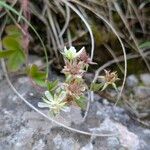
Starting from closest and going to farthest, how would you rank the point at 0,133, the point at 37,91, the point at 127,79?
the point at 0,133
the point at 37,91
the point at 127,79

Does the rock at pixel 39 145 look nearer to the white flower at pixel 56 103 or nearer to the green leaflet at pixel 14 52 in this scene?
the white flower at pixel 56 103

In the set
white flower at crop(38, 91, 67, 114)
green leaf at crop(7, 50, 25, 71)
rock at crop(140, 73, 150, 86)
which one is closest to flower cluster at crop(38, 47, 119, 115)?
white flower at crop(38, 91, 67, 114)

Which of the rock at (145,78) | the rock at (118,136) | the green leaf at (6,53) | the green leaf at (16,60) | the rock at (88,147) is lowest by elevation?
→ the rock at (145,78)

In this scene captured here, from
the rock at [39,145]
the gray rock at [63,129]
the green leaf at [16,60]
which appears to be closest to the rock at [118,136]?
the gray rock at [63,129]

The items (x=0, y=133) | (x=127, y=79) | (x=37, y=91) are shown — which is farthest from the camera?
(x=127, y=79)

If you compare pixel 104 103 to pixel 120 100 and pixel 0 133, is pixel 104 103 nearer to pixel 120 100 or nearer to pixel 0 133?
pixel 120 100

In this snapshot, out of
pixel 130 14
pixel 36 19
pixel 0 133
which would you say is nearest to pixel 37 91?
pixel 0 133

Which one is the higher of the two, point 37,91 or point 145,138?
point 37,91
